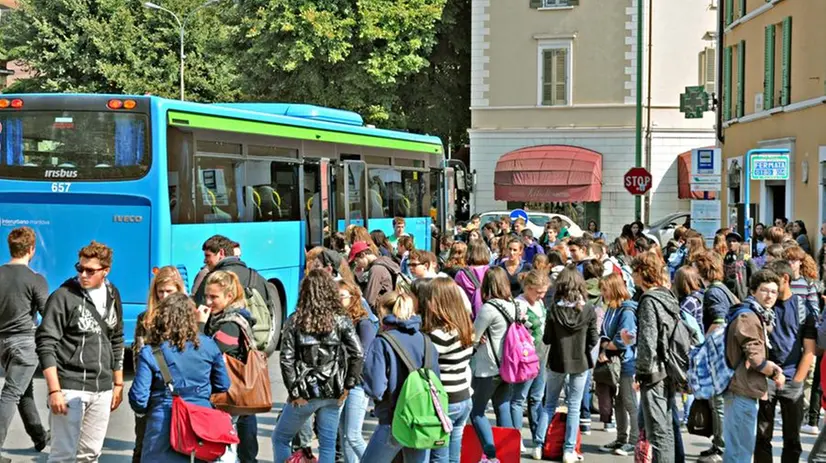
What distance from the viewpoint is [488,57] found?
39.0m

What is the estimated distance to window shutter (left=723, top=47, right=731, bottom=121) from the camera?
30.8 m

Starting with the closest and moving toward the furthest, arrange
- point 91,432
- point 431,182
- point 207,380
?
point 207,380 → point 91,432 → point 431,182

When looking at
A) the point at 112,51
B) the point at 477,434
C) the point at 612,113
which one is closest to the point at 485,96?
the point at 612,113

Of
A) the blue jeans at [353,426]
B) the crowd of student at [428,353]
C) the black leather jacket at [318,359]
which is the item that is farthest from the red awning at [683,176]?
the black leather jacket at [318,359]

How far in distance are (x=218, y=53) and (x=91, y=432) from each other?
137 ft

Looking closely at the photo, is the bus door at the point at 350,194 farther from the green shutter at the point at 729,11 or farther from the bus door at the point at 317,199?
the green shutter at the point at 729,11

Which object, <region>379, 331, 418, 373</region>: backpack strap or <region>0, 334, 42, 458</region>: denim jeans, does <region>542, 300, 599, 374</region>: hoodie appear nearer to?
<region>379, 331, 418, 373</region>: backpack strap

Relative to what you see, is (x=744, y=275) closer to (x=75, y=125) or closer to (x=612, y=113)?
(x=75, y=125)

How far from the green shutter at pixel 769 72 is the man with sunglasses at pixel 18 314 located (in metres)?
21.1

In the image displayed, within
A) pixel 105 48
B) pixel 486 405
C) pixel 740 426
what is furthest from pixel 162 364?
pixel 105 48

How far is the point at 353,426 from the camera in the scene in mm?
8156

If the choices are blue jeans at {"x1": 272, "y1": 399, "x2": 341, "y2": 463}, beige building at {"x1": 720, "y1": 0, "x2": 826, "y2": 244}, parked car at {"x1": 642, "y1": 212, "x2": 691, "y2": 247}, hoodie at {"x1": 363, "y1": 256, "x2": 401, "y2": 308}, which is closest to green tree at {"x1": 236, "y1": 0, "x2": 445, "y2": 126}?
parked car at {"x1": 642, "y1": 212, "x2": 691, "y2": 247}

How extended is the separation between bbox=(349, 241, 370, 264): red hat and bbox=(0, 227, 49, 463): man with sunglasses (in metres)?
3.85

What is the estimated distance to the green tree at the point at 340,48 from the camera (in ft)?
118
